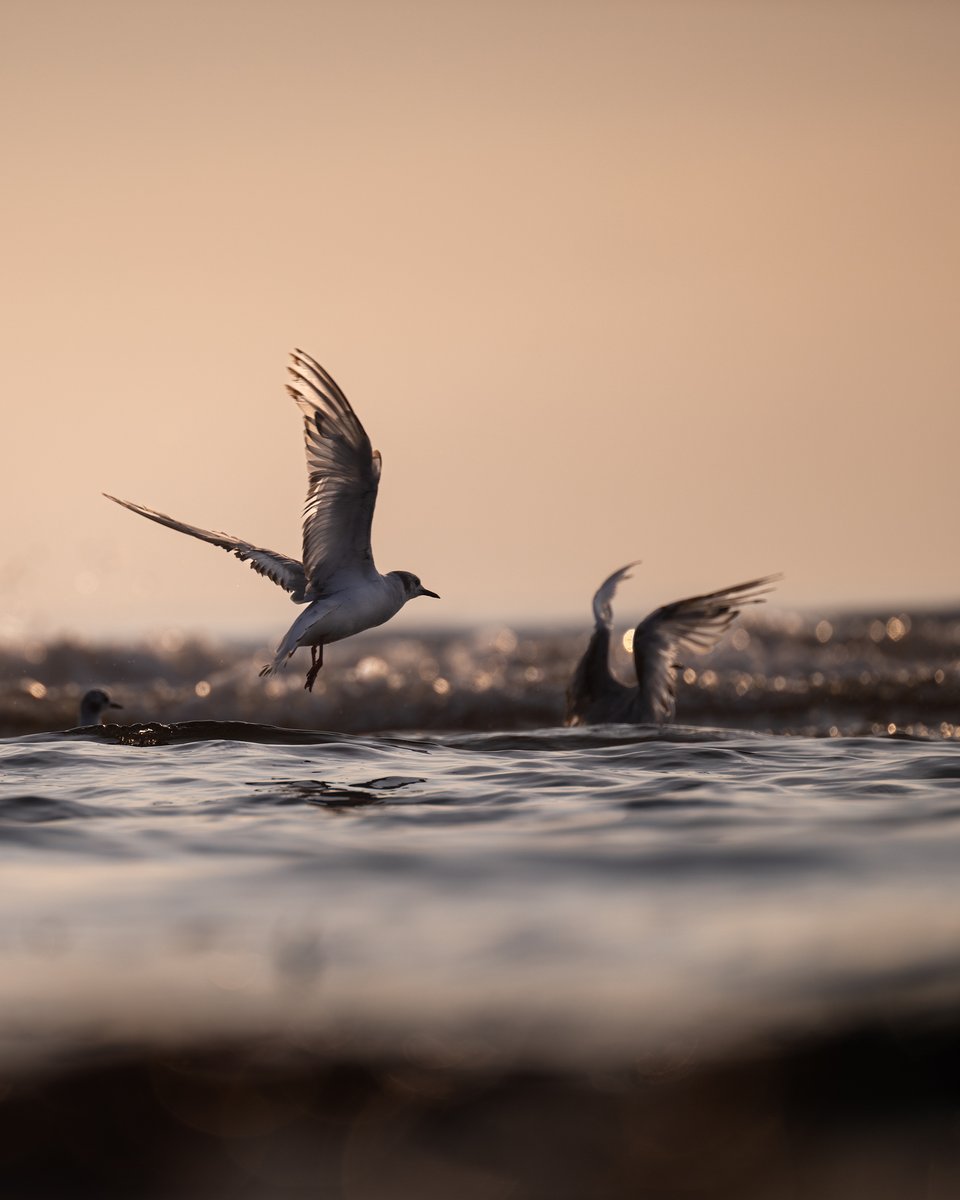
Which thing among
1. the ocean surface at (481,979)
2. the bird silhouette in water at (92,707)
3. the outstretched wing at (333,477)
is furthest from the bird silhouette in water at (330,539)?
the bird silhouette in water at (92,707)

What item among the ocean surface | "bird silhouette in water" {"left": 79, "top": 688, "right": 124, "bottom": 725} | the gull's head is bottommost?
the ocean surface

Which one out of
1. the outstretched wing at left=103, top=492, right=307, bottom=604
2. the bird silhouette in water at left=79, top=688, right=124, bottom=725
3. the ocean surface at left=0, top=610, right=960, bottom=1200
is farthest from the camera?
the bird silhouette in water at left=79, top=688, right=124, bottom=725

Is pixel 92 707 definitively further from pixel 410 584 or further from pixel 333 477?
pixel 333 477

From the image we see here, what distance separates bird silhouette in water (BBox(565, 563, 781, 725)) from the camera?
11.1 m

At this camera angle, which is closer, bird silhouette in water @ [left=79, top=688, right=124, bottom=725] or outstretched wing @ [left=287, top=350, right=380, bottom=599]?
outstretched wing @ [left=287, top=350, right=380, bottom=599]

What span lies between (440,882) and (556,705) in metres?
15.9

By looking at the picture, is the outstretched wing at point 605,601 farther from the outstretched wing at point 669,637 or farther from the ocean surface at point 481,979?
the ocean surface at point 481,979

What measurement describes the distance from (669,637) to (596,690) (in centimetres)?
68

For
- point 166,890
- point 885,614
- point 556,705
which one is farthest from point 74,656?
point 166,890

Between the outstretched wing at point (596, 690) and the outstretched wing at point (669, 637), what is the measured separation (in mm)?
179

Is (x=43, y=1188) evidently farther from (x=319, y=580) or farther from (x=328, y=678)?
(x=328, y=678)

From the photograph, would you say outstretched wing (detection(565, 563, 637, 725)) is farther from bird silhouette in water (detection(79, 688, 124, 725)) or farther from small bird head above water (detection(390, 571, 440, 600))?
bird silhouette in water (detection(79, 688, 124, 725))

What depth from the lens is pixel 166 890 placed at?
16.4 ft

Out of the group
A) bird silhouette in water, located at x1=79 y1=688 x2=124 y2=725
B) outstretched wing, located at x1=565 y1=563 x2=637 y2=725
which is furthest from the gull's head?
bird silhouette in water, located at x1=79 y1=688 x2=124 y2=725
